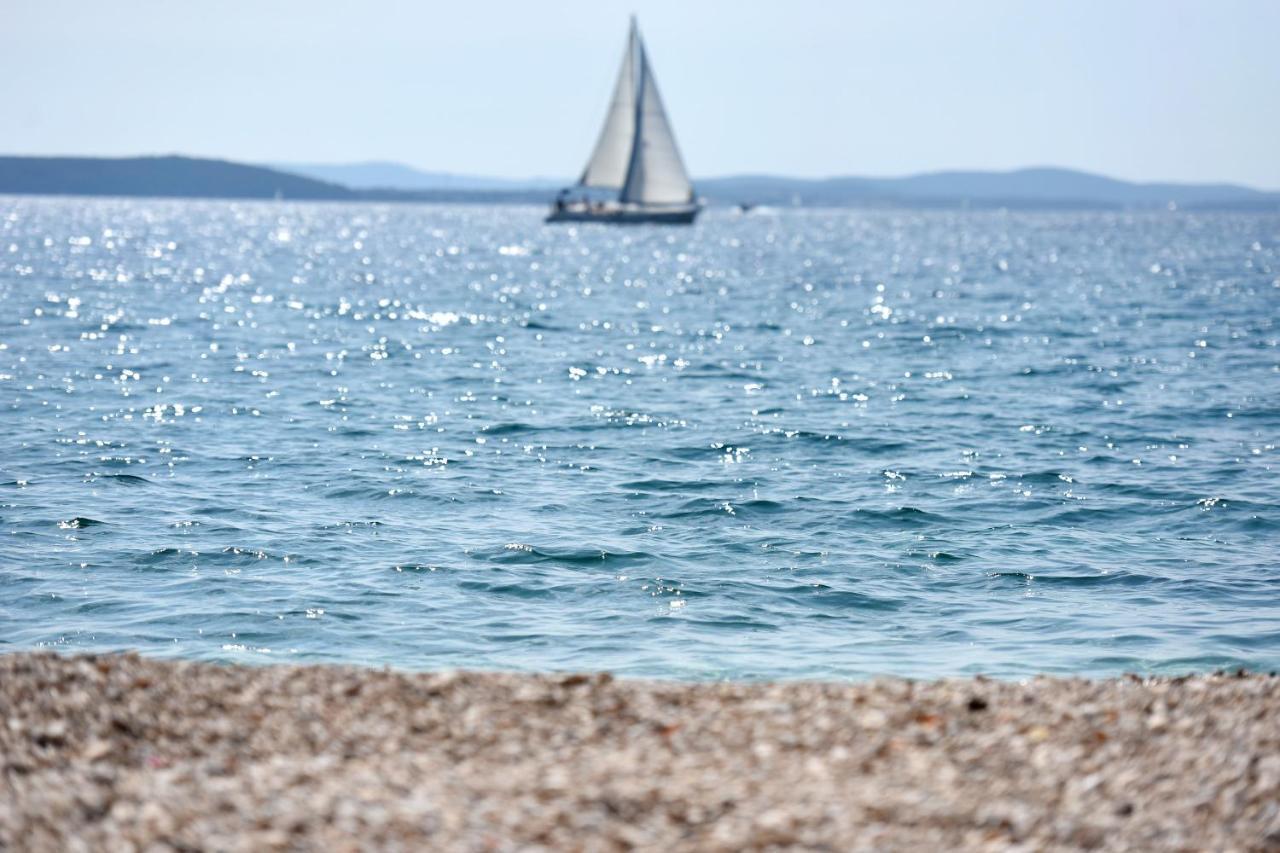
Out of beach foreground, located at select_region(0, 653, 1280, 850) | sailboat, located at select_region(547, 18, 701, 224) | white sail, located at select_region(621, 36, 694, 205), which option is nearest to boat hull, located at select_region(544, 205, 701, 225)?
sailboat, located at select_region(547, 18, 701, 224)

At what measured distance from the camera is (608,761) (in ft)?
32.1

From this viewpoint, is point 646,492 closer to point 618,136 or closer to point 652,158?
point 618,136

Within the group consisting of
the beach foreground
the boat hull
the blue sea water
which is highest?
the boat hull

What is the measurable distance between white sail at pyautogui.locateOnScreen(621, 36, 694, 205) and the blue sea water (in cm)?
8353

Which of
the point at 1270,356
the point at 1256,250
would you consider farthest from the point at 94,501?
the point at 1256,250

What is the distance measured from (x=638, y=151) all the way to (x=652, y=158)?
7.39 feet

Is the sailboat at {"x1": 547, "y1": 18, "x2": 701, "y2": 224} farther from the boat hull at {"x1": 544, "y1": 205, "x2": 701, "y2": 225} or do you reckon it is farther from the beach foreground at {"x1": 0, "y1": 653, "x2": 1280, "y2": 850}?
the beach foreground at {"x1": 0, "y1": 653, "x2": 1280, "y2": 850}

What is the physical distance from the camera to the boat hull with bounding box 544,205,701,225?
534 ft

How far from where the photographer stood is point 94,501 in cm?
2295

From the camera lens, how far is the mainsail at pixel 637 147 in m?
140

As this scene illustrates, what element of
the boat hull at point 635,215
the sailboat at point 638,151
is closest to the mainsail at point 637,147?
the sailboat at point 638,151

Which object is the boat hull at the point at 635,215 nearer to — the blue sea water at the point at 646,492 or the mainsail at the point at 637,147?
the mainsail at the point at 637,147

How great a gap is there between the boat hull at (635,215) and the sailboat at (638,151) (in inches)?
18.9

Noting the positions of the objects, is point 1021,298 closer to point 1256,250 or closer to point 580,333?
point 580,333
